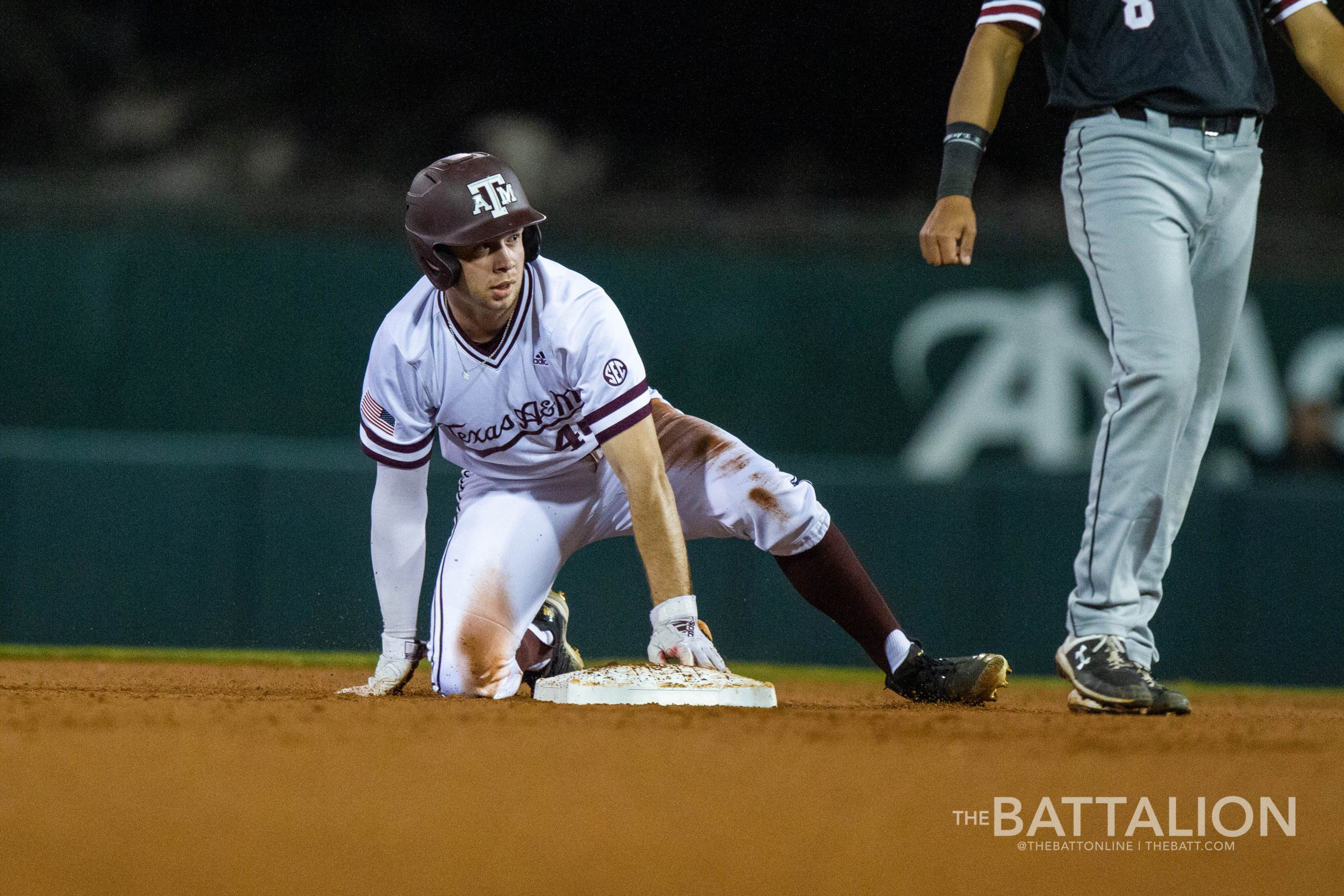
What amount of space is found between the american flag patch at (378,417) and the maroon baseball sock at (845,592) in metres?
1.04

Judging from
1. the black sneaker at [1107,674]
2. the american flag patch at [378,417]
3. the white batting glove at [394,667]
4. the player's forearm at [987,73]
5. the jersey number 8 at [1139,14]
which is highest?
the jersey number 8 at [1139,14]

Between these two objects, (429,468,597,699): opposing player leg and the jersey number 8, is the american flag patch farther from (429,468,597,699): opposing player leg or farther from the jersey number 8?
the jersey number 8

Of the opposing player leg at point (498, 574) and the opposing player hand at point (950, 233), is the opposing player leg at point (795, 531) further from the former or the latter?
the opposing player hand at point (950, 233)

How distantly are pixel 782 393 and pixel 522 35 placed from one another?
3663 mm

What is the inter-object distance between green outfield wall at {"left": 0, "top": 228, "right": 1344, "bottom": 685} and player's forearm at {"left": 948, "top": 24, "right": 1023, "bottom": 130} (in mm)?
3789

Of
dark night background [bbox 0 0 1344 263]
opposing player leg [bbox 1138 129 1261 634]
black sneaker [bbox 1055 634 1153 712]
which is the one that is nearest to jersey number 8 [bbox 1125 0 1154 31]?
opposing player leg [bbox 1138 129 1261 634]

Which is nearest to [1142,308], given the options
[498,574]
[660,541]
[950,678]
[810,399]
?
[950,678]

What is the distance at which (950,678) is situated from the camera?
11.5 feet

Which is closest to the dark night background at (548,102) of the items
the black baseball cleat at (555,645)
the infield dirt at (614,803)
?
the black baseball cleat at (555,645)

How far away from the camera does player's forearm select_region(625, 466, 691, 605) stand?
3238 mm

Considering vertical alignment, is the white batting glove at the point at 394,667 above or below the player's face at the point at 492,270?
below

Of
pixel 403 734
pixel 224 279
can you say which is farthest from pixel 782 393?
pixel 403 734

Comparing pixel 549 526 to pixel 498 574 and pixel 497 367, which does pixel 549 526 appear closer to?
pixel 498 574

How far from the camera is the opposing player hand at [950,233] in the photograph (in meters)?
3.12
